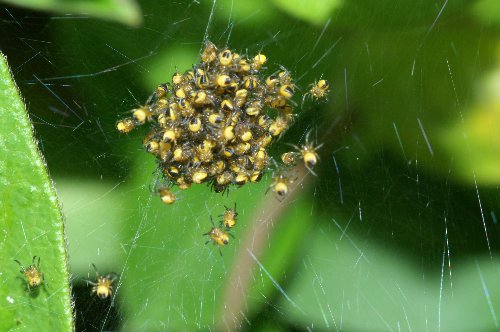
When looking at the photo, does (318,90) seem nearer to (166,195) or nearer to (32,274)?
(166,195)

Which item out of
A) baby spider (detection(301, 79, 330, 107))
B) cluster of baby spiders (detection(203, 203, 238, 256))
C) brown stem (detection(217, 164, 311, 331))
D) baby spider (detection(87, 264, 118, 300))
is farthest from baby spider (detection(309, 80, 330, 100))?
baby spider (detection(87, 264, 118, 300))

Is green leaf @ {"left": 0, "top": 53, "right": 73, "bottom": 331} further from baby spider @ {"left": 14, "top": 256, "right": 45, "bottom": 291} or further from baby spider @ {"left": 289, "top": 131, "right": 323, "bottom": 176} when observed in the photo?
baby spider @ {"left": 289, "top": 131, "right": 323, "bottom": 176}

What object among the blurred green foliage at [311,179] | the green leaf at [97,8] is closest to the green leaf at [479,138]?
the blurred green foliage at [311,179]

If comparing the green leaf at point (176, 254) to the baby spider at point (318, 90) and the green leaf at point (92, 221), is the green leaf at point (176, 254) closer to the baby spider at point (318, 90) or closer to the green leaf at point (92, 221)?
the green leaf at point (92, 221)

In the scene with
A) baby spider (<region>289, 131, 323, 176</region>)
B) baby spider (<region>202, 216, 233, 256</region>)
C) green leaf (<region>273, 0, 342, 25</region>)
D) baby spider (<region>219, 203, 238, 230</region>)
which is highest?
green leaf (<region>273, 0, 342, 25</region>)

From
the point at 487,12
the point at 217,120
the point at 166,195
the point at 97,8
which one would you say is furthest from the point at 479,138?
the point at 97,8

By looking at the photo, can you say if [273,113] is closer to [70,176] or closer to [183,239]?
[183,239]

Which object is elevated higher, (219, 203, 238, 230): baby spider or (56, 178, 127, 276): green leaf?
(219, 203, 238, 230): baby spider
